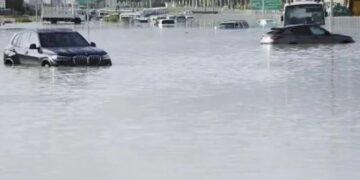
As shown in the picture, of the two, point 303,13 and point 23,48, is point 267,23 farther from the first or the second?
point 23,48

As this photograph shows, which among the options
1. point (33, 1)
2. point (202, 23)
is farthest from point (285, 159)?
point (33, 1)

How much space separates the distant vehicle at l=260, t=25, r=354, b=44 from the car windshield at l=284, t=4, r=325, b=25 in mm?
17293

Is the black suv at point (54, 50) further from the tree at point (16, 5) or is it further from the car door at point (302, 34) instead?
the tree at point (16, 5)

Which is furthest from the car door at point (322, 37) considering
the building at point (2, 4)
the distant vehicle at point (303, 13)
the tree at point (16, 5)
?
the tree at point (16, 5)

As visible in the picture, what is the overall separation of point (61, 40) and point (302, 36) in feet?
65.5

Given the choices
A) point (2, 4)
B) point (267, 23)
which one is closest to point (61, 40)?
point (267, 23)

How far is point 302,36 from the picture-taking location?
45.8 meters

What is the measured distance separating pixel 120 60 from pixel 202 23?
79694 millimetres

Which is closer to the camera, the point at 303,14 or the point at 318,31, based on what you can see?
the point at 318,31

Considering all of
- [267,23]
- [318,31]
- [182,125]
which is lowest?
[267,23]

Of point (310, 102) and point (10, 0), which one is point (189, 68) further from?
point (10, 0)

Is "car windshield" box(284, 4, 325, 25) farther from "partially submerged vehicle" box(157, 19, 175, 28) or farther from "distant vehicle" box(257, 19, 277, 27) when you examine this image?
"partially submerged vehicle" box(157, 19, 175, 28)

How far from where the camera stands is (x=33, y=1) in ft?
632

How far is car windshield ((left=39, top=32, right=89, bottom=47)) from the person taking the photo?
28366mm
